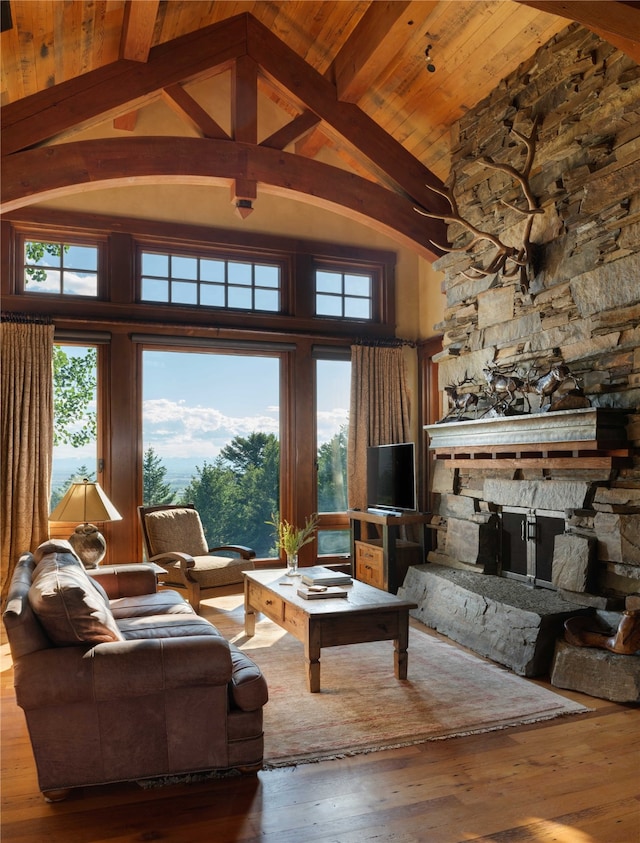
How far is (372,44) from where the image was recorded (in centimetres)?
513

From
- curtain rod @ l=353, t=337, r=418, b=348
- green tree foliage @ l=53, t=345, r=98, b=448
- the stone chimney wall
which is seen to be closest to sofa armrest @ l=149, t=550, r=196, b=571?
green tree foliage @ l=53, t=345, r=98, b=448

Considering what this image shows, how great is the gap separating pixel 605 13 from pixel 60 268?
17.1ft

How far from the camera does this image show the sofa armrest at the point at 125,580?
429 centimetres

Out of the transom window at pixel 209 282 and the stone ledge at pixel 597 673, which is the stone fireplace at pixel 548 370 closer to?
the stone ledge at pixel 597 673

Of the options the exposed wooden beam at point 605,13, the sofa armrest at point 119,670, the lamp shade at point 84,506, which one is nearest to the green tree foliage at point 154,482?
the lamp shade at point 84,506

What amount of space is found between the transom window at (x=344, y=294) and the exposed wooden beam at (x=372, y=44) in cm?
→ 197

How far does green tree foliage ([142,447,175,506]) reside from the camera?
21.2 ft

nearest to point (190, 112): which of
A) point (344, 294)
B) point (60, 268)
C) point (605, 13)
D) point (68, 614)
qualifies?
point (60, 268)

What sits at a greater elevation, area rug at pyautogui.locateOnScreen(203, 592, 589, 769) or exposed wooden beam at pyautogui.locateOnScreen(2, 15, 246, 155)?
exposed wooden beam at pyautogui.locateOnScreen(2, 15, 246, 155)

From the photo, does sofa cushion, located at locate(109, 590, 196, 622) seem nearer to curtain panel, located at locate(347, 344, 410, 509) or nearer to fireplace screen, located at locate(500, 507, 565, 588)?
fireplace screen, located at locate(500, 507, 565, 588)

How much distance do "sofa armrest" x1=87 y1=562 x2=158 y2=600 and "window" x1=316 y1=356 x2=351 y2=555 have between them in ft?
9.42

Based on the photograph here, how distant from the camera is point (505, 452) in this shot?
15.6ft

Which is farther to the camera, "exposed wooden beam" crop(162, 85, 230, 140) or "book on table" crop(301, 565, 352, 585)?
"exposed wooden beam" crop(162, 85, 230, 140)

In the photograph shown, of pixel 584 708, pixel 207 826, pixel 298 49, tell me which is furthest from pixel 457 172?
pixel 207 826
